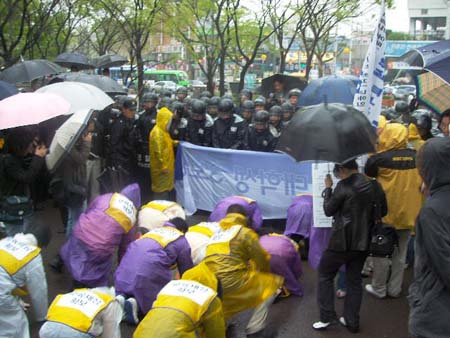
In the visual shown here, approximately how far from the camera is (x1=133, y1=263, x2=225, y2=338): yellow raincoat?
3334mm

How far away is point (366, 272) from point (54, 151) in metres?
3.70

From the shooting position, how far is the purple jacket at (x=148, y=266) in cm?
450

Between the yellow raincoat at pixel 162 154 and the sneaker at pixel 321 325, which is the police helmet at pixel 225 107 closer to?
the yellow raincoat at pixel 162 154

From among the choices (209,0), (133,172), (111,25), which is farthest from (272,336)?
(111,25)

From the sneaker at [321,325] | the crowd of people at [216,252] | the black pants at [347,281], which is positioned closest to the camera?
the crowd of people at [216,252]

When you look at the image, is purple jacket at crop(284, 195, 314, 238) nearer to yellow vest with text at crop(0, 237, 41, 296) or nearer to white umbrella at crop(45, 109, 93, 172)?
white umbrella at crop(45, 109, 93, 172)

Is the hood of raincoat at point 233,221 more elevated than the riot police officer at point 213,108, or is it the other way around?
the riot police officer at point 213,108

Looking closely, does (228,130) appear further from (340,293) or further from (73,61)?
(73,61)

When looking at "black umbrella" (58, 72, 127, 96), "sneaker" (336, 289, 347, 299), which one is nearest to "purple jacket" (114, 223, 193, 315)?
"sneaker" (336, 289, 347, 299)

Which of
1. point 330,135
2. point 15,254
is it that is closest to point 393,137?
point 330,135

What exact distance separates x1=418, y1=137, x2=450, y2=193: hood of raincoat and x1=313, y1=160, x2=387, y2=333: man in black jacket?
1608mm

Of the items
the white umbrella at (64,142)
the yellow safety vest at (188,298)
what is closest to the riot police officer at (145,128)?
the white umbrella at (64,142)

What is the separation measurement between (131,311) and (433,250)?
287 centimetres

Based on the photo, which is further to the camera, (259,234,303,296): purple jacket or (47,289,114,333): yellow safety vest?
(259,234,303,296): purple jacket
